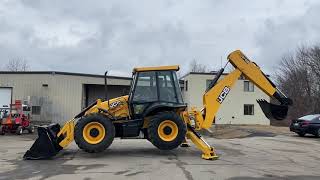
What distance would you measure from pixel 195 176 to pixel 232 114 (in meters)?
40.6

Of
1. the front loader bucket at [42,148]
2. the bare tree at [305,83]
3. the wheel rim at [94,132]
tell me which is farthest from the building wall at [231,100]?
the front loader bucket at [42,148]

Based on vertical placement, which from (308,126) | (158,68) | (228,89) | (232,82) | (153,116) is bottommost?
(308,126)

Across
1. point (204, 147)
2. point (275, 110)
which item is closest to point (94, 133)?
point (204, 147)

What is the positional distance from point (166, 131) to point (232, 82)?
308cm

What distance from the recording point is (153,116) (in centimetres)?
1509

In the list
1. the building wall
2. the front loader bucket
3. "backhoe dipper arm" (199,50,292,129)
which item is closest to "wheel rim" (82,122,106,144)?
the front loader bucket

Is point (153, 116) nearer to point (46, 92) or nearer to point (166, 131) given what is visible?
point (166, 131)

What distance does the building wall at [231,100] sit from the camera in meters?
50.1

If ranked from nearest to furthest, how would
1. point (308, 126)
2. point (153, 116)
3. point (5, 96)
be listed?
point (153, 116) → point (308, 126) → point (5, 96)

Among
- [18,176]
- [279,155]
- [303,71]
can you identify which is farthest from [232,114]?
[18,176]

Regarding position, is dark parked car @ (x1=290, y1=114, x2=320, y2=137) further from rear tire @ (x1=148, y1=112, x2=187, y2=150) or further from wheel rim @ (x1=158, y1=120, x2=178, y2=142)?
wheel rim @ (x1=158, y1=120, x2=178, y2=142)

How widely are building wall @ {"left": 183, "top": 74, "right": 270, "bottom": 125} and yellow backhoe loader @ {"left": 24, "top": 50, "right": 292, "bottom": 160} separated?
33.6 m

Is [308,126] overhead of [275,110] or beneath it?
beneath

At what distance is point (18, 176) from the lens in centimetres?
1126
